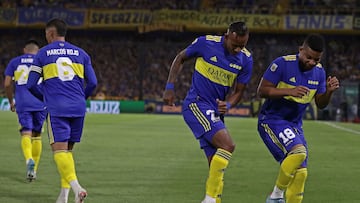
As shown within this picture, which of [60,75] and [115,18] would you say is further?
[115,18]

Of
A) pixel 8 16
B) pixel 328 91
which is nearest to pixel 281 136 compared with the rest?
pixel 328 91

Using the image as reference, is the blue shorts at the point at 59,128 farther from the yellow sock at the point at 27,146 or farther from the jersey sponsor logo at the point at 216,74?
the yellow sock at the point at 27,146

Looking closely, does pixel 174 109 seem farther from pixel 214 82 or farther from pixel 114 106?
pixel 214 82

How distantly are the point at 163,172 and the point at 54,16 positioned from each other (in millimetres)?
38451

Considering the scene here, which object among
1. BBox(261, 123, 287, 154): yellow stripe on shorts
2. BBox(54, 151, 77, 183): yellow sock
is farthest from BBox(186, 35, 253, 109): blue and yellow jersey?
BBox(54, 151, 77, 183): yellow sock

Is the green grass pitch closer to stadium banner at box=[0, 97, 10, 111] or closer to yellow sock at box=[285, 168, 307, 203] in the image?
yellow sock at box=[285, 168, 307, 203]

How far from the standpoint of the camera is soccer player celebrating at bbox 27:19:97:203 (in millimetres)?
8836

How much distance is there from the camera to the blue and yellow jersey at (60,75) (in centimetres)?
886

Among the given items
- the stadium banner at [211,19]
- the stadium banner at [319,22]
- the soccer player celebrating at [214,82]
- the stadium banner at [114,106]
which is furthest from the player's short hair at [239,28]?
the stadium banner at [319,22]

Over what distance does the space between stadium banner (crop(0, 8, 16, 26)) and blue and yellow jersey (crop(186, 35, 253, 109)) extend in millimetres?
43820

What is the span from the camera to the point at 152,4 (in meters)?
51.6

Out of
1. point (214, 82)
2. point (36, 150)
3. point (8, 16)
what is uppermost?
point (214, 82)

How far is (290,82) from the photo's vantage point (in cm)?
876

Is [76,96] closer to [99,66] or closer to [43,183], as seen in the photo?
[43,183]
